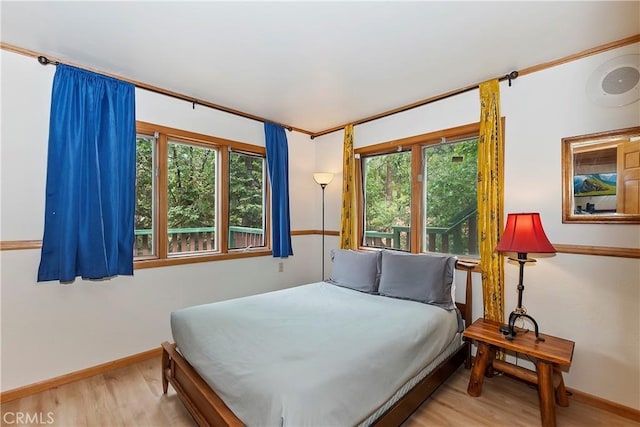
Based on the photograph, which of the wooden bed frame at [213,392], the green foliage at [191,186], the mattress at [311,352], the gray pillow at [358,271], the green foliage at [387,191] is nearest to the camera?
the mattress at [311,352]

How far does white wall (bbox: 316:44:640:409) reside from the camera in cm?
204

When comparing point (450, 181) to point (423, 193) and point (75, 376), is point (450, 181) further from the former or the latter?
point (75, 376)

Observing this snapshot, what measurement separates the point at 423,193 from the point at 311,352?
225cm

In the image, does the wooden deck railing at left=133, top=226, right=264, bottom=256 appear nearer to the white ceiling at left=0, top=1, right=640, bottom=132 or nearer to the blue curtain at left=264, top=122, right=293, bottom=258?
the blue curtain at left=264, top=122, right=293, bottom=258

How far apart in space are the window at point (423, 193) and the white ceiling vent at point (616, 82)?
82 centimetres

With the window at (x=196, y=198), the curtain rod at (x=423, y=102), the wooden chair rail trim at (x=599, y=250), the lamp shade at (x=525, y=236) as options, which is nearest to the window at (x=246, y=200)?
the window at (x=196, y=198)

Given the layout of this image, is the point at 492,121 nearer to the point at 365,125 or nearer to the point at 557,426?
the point at 365,125

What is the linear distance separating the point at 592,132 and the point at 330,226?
2.84 meters

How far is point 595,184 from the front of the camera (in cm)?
218

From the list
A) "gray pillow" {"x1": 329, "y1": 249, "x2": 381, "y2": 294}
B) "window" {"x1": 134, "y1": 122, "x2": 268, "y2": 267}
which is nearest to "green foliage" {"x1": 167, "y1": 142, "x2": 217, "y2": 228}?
"window" {"x1": 134, "y1": 122, "x2": 268, "y2": 267}

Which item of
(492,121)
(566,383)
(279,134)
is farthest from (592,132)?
(279,134)

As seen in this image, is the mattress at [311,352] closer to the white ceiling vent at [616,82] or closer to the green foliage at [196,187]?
the green foliage at [196,187]

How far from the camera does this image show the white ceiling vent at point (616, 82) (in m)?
2.03

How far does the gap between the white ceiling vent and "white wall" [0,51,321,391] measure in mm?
3448
